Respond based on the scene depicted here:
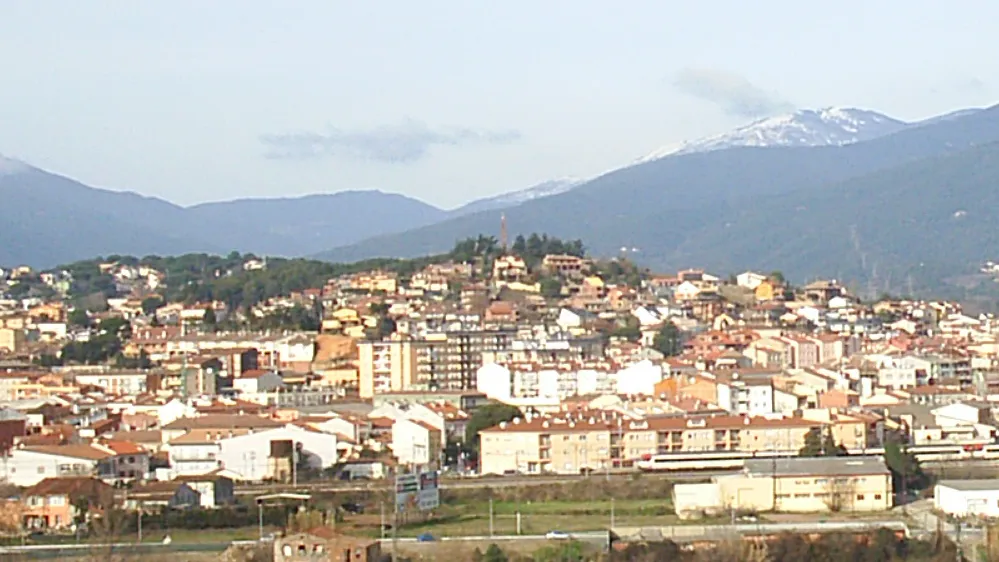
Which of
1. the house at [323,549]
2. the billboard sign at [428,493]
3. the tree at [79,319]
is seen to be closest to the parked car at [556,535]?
the house at [323,549]

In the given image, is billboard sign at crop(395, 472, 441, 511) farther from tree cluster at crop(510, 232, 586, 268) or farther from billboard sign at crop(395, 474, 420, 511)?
tree cluster at crop(510, 232, 586, 268)

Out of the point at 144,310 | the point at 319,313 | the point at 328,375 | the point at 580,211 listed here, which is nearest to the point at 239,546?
the point at 328,375

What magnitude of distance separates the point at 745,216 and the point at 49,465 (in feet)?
361

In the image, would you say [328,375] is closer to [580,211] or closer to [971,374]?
[971,374]

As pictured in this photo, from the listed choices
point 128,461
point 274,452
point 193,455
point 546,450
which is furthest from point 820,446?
point 128,461

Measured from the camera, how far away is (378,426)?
26.0 m

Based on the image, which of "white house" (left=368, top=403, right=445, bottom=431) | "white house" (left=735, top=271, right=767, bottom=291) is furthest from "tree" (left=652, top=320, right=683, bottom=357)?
"white house" (left=735, top=271, right=767, bottom=291)

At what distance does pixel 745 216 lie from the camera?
13062 cm

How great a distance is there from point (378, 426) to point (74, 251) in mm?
135197

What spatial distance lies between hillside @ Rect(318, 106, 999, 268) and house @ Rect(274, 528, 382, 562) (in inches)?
3955

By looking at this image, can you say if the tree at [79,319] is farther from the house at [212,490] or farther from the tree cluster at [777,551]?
the tree cluster at [777,551]

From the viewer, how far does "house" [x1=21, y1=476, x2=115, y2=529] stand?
1952 centimetres

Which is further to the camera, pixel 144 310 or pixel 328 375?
pixel 144 310

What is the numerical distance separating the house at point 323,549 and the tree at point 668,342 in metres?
20.9
